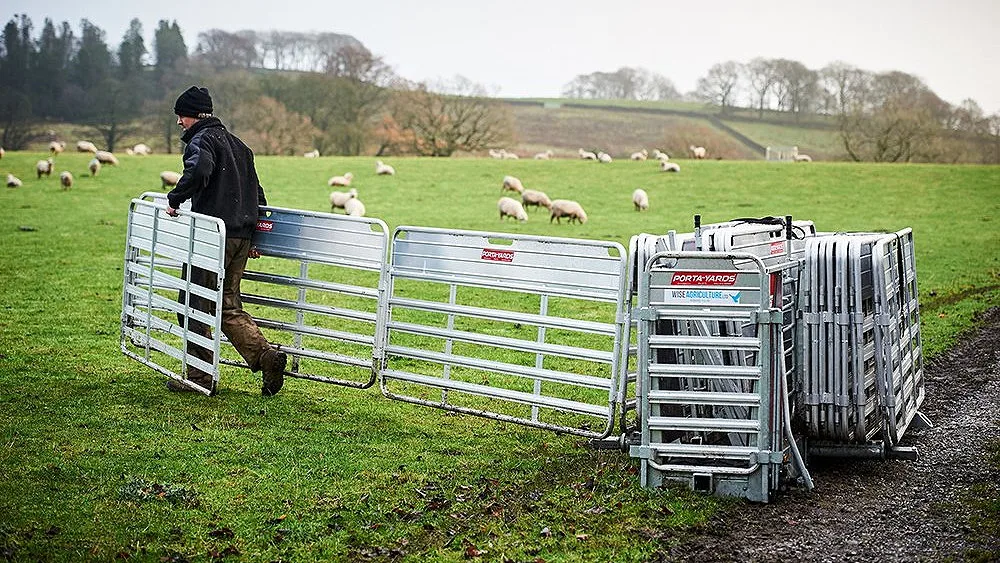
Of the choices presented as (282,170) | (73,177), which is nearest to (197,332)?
(73,177)

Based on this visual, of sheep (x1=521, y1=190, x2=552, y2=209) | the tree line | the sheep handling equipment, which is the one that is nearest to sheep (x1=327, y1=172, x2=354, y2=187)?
sheep (x1=521, y1=190, x2=552, y2=209)

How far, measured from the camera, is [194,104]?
10.1 metres

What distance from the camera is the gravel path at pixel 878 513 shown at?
632 centimetres

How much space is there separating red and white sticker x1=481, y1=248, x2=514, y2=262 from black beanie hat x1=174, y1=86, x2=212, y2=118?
9.92ft

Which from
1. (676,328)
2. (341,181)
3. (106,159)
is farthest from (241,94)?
(676,328)

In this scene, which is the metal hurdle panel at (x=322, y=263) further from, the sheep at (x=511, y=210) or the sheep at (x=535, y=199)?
the sheep at (x=535, y=199)

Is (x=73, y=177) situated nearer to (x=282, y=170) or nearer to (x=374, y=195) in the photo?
(x=282, y=170)

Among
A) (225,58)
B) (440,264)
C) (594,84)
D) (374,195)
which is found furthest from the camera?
(594,84)

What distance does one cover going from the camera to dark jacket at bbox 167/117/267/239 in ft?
31.6

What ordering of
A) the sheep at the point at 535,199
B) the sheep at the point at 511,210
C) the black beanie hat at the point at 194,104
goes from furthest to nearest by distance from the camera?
the sheep at the point at 535,199, the sheep at the point at 511,210, the black beanie hat at the point at 194,104

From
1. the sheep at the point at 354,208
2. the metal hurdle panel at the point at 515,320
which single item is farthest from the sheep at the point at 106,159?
the metal hurdle panel at the point at 515,320

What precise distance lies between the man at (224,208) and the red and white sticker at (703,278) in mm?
4117

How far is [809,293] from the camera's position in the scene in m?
7.99

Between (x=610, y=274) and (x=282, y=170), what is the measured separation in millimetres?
36414
